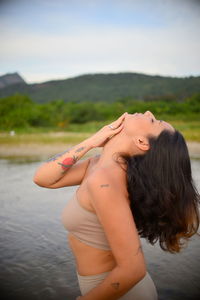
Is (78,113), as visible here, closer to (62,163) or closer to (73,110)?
(73,110)

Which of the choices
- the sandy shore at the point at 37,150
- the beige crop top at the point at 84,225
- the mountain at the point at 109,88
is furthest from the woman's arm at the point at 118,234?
the mountain at the point at 109,88

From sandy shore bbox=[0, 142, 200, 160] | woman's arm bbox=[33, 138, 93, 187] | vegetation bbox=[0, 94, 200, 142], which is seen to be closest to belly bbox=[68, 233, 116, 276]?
woman's arm bbox=[33, 138, 93, 187]

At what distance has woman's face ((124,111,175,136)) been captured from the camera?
3.29ft

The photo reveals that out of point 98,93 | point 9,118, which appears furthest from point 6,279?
A: point 98,93

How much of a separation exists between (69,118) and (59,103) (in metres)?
2.00

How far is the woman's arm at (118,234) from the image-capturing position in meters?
0.83

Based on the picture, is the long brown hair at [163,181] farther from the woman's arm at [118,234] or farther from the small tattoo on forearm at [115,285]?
the small tattoo on forearm at [115,285]

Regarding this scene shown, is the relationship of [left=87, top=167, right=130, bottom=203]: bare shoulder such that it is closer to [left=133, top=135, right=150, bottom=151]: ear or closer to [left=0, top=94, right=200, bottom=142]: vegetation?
[left=133, top=135, right=150, bottom=151]: ear

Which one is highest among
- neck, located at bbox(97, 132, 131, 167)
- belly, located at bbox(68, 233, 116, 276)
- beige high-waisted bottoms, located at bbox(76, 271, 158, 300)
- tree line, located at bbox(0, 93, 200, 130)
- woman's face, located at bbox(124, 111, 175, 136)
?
woman's face, located at bbox(124, 111, 175, 136)

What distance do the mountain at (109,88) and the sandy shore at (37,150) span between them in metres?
5.71

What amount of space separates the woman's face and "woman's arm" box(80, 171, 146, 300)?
22 cm

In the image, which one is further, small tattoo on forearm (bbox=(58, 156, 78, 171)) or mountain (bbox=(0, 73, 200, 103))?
mountain (bbox=(0, 73, 200, 103))

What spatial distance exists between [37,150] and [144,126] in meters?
8.58

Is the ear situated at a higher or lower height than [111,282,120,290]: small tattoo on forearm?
higher
